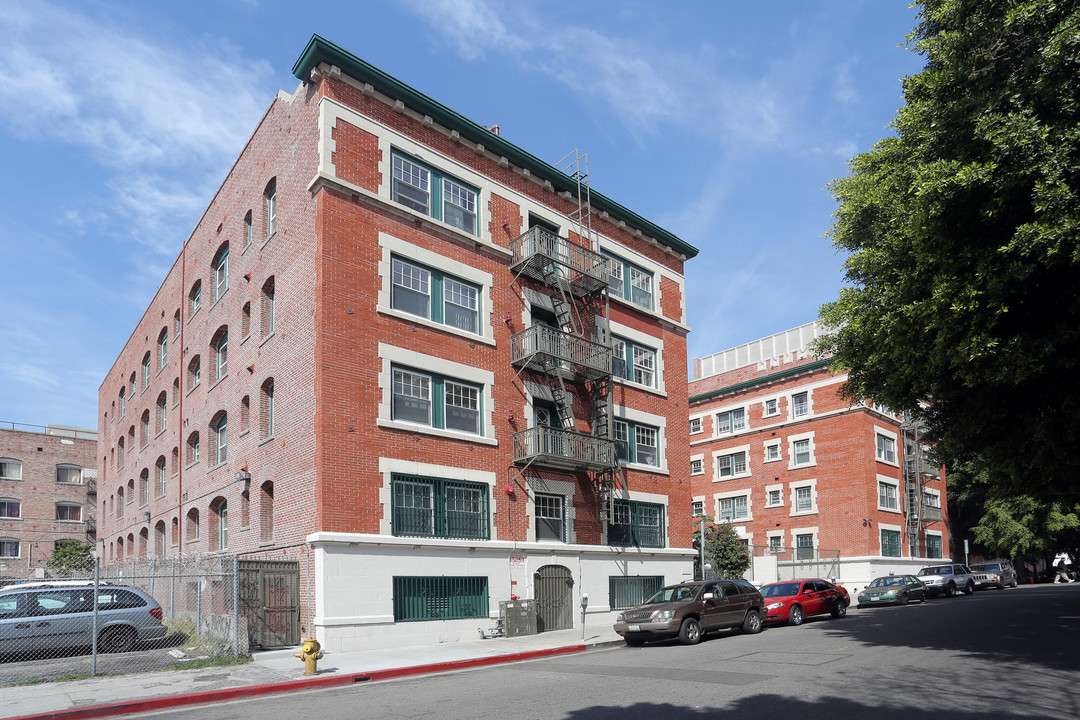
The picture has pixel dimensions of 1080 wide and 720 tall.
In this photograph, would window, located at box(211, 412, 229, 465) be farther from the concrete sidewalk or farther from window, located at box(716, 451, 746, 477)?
window, located at box(716, 451, 746, 477)

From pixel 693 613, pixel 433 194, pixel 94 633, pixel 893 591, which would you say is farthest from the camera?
pixel 893 591

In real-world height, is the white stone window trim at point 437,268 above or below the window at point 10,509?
above

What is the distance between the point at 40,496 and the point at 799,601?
49.9 metres

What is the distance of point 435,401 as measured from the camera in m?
22.8

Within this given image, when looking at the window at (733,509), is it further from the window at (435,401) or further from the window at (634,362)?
the window at (435,401)

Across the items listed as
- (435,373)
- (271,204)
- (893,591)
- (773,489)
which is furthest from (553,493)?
(773,489)

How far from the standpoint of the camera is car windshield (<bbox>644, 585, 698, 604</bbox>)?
20.3 meters

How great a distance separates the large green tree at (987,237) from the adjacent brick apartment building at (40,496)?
52.2 metres

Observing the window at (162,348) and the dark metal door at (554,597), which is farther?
the window at (162,348)

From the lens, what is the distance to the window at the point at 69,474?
5625 centimetres

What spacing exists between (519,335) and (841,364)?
375 inches

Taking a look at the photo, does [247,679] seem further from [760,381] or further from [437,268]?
[760,381]

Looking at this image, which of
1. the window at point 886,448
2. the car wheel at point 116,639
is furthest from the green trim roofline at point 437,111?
the window at point 886,448

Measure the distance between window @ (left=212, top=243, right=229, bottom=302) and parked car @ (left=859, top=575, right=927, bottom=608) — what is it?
91.6 ft
